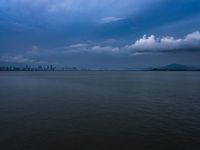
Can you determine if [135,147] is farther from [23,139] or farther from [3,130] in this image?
[3,130]

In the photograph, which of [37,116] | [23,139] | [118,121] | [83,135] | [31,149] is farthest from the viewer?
[37,116]

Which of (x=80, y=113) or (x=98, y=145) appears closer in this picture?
(x=98, y=145)

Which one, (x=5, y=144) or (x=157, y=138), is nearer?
(x=5, y=144)

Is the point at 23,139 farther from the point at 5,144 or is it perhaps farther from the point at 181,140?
the point at 181,140

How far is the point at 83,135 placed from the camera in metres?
16.3

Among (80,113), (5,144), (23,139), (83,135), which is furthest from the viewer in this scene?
(80,113)

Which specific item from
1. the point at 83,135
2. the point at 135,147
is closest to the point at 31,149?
the point at 83,135

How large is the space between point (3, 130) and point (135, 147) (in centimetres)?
1178

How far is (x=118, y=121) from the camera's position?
20.6 m

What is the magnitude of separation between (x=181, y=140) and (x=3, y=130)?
1525 cm

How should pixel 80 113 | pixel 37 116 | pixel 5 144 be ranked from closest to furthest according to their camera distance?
pixel 5 144 < pixel 37 116 < pixel 80 113

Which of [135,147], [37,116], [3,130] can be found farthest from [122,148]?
[37,116]

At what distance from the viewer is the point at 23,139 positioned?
50.0ft

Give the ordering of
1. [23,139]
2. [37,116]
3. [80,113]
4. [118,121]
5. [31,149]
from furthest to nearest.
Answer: [80,113]
[37,116]
[118,121]
[23,139]
[31,149]
